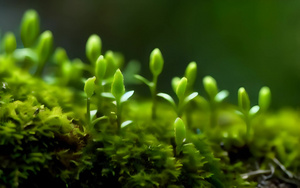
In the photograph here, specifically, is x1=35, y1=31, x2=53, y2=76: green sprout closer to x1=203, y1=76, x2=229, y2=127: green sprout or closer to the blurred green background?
x1=203, y1=76, x2=229, y2=127: green sprout

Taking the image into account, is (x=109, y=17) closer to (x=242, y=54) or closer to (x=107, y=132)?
(x=242, y=54)

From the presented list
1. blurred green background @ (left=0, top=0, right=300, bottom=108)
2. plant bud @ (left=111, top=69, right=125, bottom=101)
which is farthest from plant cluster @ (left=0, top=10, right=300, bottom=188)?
blurred green background @ (left=0, top=0, right=300, bottom=108)

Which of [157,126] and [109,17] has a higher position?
[109,17]

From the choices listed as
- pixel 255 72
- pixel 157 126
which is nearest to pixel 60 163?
pixel 157 126

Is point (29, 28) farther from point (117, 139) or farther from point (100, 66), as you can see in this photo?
point (117, 139)

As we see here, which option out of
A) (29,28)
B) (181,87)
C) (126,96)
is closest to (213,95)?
(181,87)

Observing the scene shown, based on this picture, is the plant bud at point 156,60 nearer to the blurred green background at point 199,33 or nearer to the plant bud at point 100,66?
the plant bud at point 100,66
